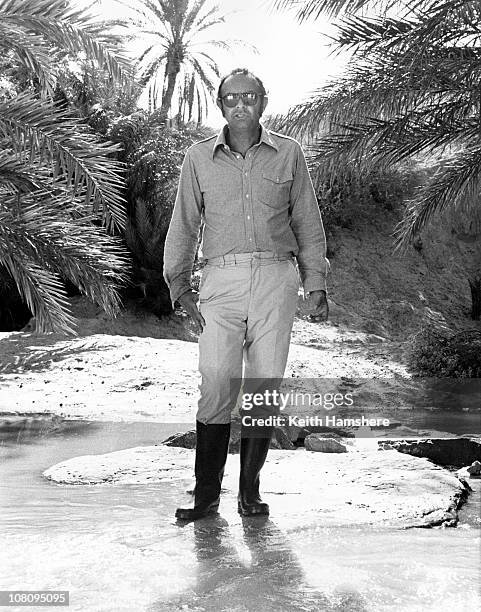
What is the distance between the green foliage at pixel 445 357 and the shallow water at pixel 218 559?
897 cm

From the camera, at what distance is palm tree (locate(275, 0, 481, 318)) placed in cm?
999

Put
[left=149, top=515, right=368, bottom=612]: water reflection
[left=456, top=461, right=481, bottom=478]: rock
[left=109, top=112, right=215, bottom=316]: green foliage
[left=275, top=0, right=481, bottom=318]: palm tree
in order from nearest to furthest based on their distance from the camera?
[left=149, top=515, right=368, bottom=612]: water reflection
[left=456, top=461, right=481, bottom=478]: rock
[left=275, top=0, right=481, bottom=318]: palm tree
[left=109, top=112, right=215, bottom=316]: green foliage

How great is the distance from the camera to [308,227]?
3.86m

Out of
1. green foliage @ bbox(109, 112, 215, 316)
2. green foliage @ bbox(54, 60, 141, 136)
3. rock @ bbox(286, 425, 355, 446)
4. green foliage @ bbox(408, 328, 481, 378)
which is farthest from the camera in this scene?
green foliage @ bbox(54, 60, 141, 136)

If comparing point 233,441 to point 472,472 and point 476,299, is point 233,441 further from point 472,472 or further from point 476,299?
point 476,299

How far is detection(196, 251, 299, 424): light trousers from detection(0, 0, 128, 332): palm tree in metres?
4.23

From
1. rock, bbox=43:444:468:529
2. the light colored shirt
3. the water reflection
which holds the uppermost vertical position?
the light colored shirt

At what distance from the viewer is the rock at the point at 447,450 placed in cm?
597

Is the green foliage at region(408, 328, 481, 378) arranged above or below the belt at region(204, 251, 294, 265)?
below

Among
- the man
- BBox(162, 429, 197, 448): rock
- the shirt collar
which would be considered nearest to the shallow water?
the man

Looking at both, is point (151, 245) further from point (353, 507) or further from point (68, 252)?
point (353, 507)

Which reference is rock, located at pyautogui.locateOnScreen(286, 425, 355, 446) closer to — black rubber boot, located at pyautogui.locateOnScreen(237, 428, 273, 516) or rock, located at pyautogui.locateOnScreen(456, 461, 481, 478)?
rock, located at pyautogui.locateOnScreen(456, 461, 481, 478)

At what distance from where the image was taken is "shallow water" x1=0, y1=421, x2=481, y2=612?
2773 mm

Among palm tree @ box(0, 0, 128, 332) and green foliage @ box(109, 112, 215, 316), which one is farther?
green foliage @ box(109, 112, 215, 316)
